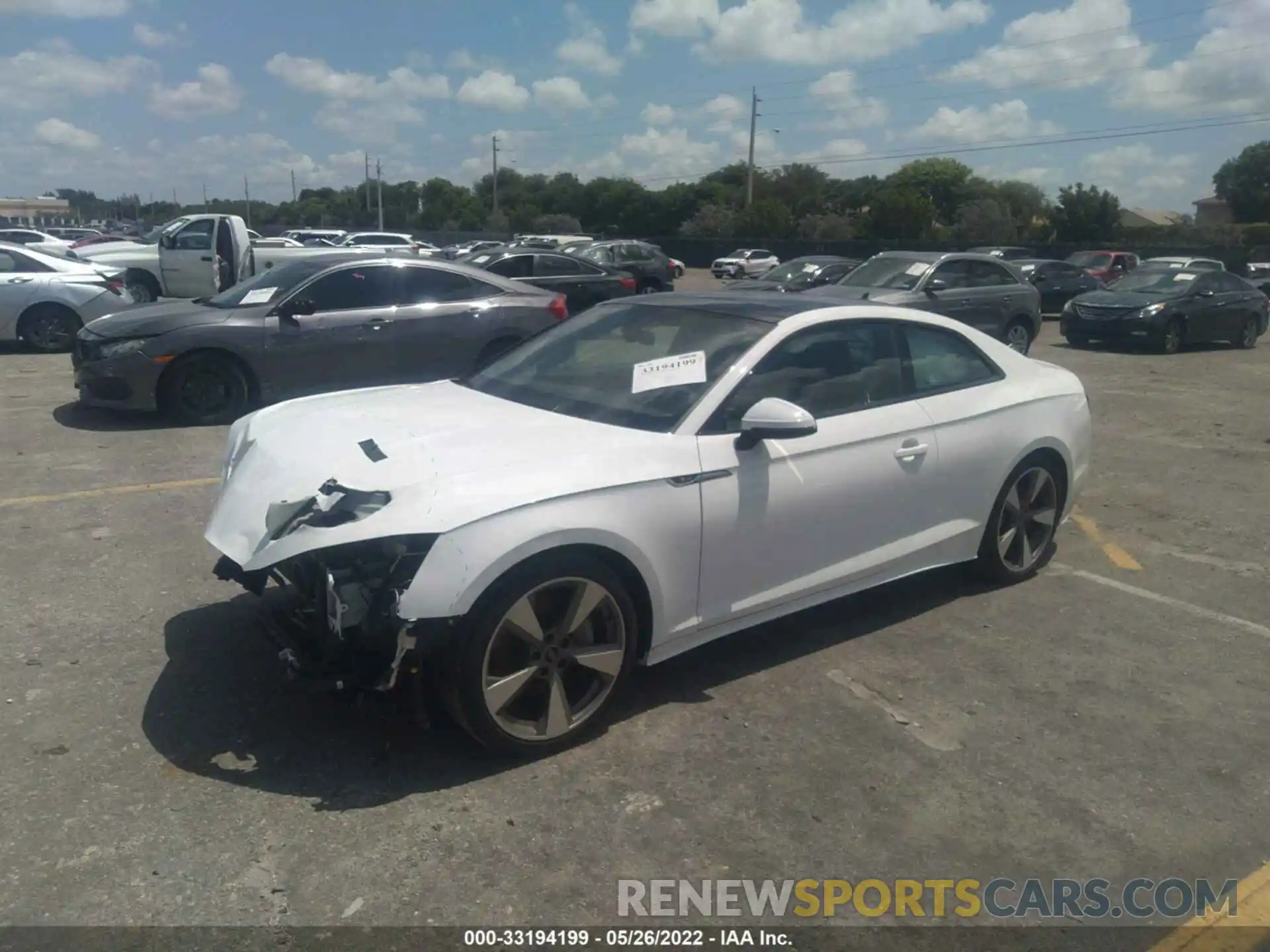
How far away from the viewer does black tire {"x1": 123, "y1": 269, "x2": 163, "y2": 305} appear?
19.2m

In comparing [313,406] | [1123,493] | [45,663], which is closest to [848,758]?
[313,406]

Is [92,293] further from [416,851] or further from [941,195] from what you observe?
[941,195]

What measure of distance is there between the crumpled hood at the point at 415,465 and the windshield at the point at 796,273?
15673 millimetres

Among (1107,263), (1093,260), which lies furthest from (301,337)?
(1093,260)

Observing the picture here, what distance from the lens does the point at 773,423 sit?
4.06 m

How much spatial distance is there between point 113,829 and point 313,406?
2073mm

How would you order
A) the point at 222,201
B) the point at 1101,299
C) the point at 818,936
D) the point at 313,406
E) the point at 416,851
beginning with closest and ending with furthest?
the point at 818,936, the point at 416,851, the point at 313,406, the point at 1101,299, the point at 222,201

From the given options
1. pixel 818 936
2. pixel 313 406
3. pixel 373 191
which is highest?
pixel 373 191

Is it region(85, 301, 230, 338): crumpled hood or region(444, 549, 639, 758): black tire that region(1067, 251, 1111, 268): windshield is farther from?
region(444, 549, 639, 758): black tire

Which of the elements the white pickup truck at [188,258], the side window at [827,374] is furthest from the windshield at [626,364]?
the white pickup truck at [188,258]

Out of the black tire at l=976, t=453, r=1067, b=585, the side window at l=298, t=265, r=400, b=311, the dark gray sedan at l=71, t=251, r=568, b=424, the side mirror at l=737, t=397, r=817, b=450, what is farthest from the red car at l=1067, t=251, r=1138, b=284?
the side mirror at l=737, t=397, r=817, b=450

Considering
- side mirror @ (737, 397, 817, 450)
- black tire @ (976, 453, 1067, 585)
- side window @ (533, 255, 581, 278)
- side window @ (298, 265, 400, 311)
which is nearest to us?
side mirror @ (737, 397, 817, 450)

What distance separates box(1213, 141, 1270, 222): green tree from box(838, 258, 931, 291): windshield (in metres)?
81.6

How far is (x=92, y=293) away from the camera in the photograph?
1412cm
